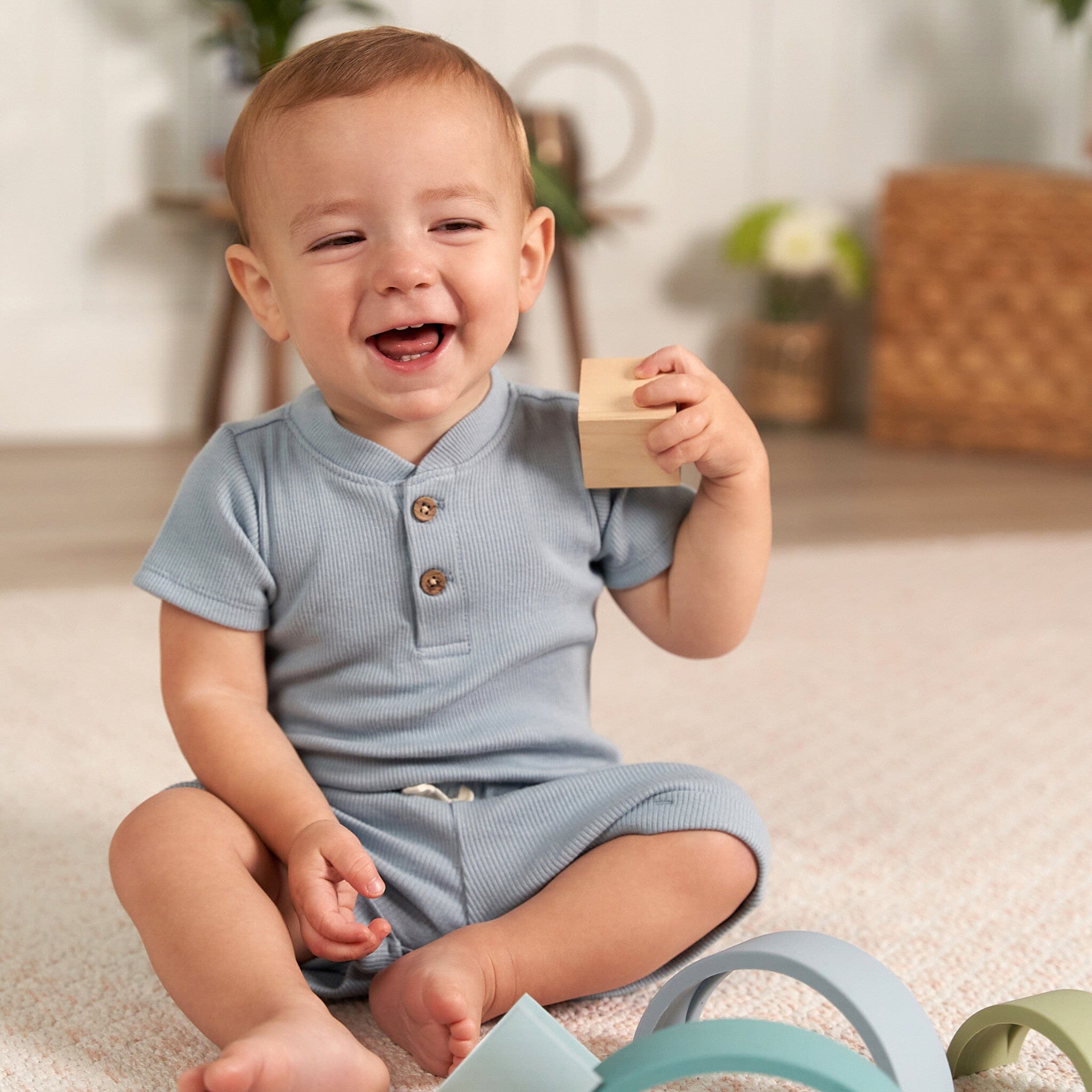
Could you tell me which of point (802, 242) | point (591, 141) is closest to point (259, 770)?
point (802, 242)

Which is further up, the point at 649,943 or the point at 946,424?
the point at 649,943

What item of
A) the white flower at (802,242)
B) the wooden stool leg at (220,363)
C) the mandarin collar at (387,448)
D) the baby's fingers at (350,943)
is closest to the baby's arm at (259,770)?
the baby's fingers at (350,943)

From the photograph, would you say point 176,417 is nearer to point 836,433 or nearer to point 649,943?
point 836,433

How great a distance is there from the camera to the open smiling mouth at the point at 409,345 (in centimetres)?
68

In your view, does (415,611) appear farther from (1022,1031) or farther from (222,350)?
(222,350)

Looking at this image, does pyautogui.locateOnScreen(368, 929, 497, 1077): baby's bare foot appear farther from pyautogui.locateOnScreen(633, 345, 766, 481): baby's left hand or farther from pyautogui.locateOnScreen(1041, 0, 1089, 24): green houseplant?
pyautogui.locateOnScreen(1041, 0, 1089, 24): green houseplant

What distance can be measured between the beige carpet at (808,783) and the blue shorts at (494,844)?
0.03 meters

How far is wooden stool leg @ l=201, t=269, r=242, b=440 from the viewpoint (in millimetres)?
2342

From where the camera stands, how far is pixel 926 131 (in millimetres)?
2961

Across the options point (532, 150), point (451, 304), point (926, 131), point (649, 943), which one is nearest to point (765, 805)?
point (649, 943)

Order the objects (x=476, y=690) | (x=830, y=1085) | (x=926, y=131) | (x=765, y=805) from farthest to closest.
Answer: (x=926, y=131) < (x=765, y=805) < (x=476, y=690) < (x=830, y=1085)

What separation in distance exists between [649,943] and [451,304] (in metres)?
0.32

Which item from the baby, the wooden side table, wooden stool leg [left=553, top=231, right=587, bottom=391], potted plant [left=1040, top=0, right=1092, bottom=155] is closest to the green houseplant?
potted plant [left=1040, top=0, right=1092, bottom=155]

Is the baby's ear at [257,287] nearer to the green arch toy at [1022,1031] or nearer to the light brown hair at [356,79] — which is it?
the light brown hair at [356,79]
